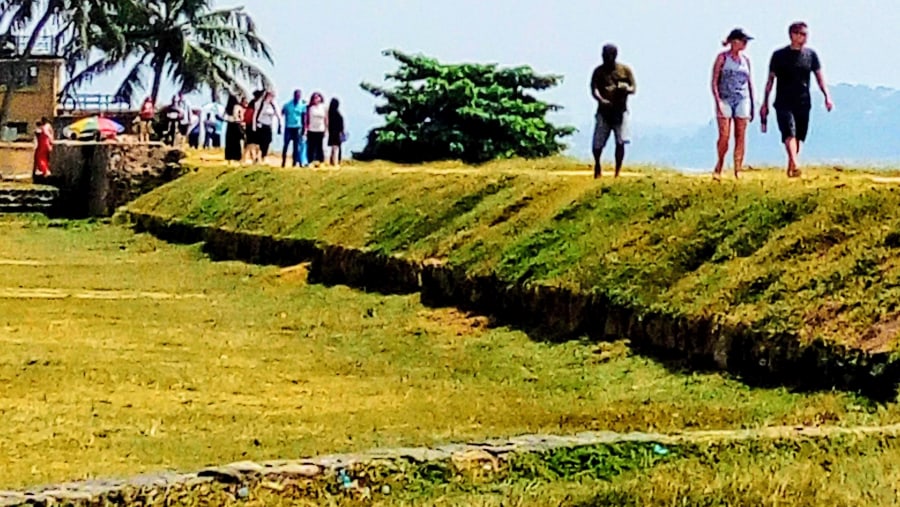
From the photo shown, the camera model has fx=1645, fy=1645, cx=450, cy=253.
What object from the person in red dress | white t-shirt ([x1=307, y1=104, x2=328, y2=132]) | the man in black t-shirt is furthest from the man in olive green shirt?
the person in red dress

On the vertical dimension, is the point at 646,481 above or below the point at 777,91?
below

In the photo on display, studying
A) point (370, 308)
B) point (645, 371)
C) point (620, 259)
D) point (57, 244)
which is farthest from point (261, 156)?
point (645, 371)

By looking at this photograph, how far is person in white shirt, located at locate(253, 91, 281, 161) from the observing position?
22.9m

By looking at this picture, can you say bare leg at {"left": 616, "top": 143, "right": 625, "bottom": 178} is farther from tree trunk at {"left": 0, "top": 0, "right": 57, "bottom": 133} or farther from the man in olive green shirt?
tree trunk at {"left": 0, "top": 0, "right": 57, "bottom": 133}

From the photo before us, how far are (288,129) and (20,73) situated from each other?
2656 cm

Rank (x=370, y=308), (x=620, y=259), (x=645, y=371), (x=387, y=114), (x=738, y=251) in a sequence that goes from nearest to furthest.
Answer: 1. (x=645, y=371)
2. (x=738, y=251)
3. (x=620, y=259)
4. (x=370, y=308)
5. (x=387, y=114)

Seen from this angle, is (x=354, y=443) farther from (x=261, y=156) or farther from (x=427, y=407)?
(x=261, y=156)

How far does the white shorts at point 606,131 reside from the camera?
42.4 ft

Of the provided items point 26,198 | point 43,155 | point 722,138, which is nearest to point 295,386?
point 722,138

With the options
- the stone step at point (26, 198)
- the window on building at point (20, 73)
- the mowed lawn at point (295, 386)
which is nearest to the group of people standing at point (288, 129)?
the stone step at point (26, 198)

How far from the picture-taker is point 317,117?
73.3ft

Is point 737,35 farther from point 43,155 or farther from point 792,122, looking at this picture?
point 43,155

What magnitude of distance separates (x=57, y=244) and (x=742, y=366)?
14.6 metres

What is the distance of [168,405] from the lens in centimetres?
848
